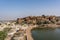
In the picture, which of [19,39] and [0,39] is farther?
[19,39]

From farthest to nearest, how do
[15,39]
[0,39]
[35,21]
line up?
[35,21], [15,39], [0,39]

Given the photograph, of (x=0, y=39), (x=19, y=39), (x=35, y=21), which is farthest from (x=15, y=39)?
(x=35, y=21)

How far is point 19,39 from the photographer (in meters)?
15.4

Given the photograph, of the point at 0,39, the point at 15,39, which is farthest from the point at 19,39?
the point at 0,39

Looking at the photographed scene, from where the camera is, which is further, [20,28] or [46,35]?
[20,28]

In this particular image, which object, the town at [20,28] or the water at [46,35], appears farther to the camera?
the water at [46,35]

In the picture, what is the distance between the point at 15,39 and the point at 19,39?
45 cm

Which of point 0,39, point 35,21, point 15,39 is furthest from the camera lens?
point 35,21

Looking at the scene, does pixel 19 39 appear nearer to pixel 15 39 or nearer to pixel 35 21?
pixel 15 39

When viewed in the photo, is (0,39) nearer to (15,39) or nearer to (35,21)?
(15,39)

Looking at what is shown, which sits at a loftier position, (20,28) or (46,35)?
(20,28)

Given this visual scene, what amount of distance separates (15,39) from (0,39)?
6.86 feet

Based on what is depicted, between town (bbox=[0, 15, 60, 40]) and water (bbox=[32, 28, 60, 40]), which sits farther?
water (bbox=[32, 28, 60, 40])

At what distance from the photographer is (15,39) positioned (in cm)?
1530
